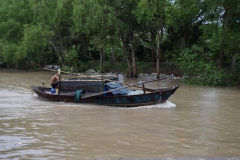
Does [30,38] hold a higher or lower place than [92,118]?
higher

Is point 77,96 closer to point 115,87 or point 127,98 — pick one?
point 115,87

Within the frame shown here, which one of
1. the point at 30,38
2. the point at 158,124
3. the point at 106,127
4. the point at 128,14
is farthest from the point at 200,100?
the point at 30,38

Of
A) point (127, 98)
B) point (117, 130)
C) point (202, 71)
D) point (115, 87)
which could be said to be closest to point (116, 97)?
point (127, 98)

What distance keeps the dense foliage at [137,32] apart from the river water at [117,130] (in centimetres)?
869

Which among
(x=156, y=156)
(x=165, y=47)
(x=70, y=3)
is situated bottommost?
(x=156, y=156)

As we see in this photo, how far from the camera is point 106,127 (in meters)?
9.51

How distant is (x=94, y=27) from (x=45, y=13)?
36.4 feet

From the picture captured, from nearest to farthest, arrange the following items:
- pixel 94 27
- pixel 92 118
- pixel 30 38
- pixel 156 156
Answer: pixel 156 156 → pixel 92 118 → pixel 94 27 → pixel 30 38

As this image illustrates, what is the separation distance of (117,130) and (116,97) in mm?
4124

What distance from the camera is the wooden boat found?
12.9m

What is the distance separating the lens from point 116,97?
13.2 metres

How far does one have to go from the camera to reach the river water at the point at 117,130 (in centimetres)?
704

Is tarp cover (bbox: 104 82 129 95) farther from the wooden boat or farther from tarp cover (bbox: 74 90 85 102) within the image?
tarp cover (bbox: 74 90 85 102)

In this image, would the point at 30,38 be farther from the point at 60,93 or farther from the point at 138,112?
the point at 138,112
